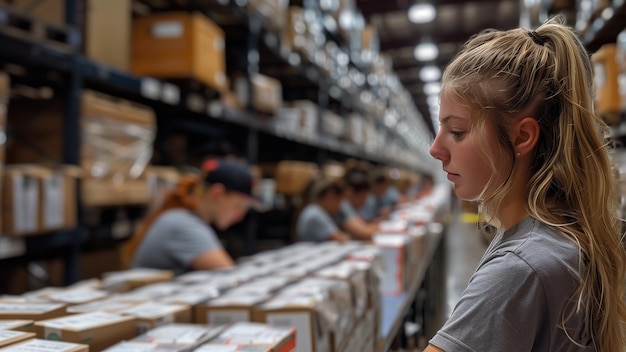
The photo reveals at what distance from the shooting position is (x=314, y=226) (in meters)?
4.54

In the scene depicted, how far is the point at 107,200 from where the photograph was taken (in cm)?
268

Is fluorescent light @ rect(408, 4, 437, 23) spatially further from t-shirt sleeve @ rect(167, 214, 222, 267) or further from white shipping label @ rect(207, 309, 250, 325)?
white shipping label @ rect(207, 309, 250, 325)

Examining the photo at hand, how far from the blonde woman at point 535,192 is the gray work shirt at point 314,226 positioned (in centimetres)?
349

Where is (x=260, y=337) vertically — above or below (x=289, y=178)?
below

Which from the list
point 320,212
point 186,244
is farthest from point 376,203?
point 186,244

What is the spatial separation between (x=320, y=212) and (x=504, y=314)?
3753mm

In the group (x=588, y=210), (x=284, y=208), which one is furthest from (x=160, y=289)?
(x=284, y=208)

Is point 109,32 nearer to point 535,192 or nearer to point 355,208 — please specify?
point 535,192

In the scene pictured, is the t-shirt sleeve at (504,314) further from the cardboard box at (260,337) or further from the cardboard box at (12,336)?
the cardboard box at (12,336)

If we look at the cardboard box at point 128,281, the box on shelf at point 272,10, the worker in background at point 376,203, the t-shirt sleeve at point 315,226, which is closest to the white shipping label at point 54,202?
the cardboard box at point 128,281

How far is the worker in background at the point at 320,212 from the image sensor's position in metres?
4.52

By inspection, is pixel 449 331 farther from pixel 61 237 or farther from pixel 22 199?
pixel 61 237

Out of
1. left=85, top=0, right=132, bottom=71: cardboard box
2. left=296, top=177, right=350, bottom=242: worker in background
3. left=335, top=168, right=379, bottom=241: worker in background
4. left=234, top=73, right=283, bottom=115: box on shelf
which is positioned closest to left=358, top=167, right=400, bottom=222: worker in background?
left=335, top=168, right=379, bottom=241: worker in background

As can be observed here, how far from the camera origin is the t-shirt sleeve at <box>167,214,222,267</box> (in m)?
2.76
